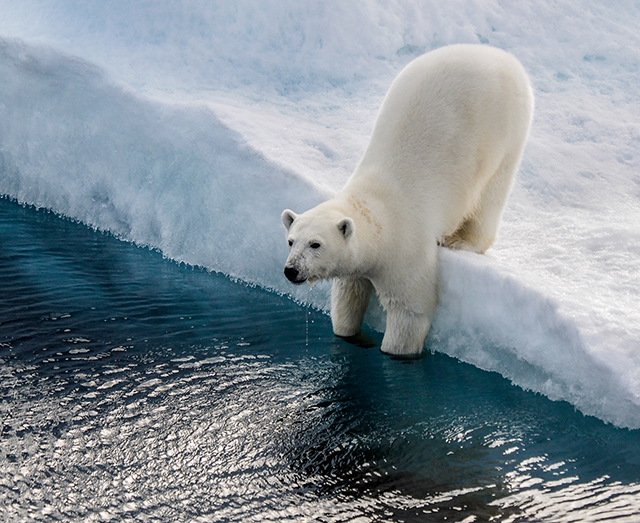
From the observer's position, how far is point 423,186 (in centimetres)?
589

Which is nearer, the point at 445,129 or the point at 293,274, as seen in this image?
the point at 293,274

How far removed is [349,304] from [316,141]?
3.27 m

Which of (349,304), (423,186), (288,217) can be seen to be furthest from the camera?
(349,304)

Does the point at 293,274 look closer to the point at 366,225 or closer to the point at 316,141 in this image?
the point at 366,225

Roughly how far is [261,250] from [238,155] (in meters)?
1.23

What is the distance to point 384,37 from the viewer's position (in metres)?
11.7

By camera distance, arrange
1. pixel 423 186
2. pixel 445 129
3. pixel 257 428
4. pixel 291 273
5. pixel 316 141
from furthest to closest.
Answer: pixel 316 141, pixel 445 129, pixel 423 186, pixel 291 273, pixel 257 428

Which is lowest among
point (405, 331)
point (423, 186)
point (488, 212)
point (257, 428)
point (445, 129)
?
point (257, 428)

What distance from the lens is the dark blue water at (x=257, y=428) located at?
155 inches

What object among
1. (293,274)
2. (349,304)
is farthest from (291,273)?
(349,304)

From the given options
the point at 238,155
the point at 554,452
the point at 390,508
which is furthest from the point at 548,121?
the point at 390,508

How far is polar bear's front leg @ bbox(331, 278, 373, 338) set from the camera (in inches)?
241

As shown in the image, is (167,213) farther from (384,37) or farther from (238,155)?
(384,37)

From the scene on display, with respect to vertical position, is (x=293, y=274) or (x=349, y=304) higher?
(x=293, y=274)
